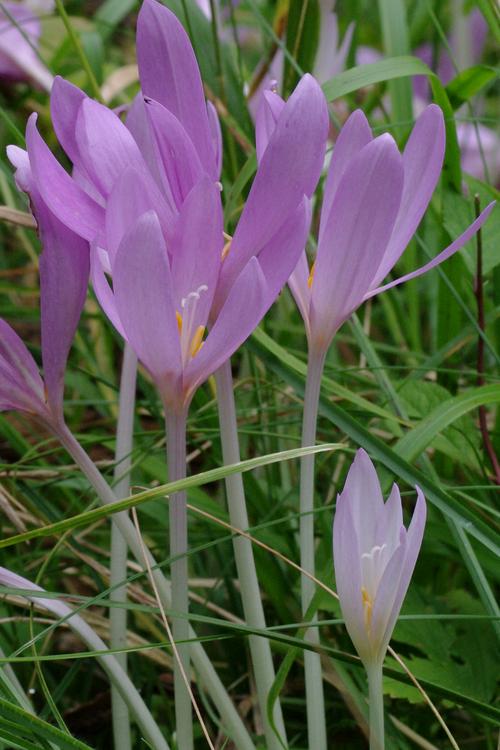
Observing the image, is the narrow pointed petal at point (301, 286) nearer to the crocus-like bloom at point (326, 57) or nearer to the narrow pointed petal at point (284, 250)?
the narrow pointed petal at point (284, 250)

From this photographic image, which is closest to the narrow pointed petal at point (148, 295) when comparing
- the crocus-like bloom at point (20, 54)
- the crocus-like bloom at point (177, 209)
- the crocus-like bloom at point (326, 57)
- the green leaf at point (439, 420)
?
the crocus-like bloom at point (177, 209)

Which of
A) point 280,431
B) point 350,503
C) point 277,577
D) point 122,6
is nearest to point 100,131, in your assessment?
point 350,503

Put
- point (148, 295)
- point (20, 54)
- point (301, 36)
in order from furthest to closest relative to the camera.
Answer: point (20, 54) < point (301, 36) < point (148, 295)

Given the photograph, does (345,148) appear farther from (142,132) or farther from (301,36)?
(301,36)

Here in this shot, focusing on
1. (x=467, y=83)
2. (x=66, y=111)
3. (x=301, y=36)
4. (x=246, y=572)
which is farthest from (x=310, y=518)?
(x=301, y=36)

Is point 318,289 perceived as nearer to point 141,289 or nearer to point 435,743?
point 141,289

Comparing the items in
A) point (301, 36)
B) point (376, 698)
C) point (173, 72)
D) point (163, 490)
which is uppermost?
point (301, 36)
